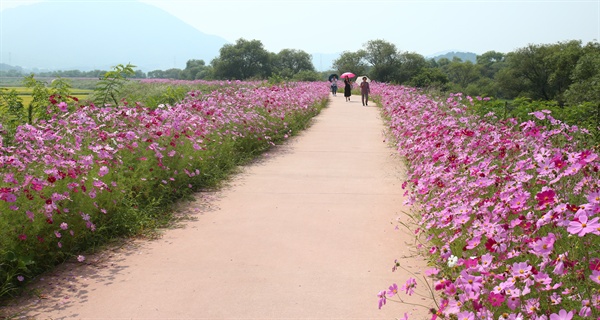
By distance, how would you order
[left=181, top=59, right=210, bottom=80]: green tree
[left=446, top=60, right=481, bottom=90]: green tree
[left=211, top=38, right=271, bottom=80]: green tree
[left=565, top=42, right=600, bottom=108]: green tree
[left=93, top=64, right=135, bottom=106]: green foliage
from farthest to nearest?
[left=181, top=59, right=210, bottom=80]: green tree, [left=446, top=60, right=481, bottom=90]: green tree, [left=211, top=38, right=271, bottom=80]: green tree, [left=565, top=42, right=600, bottom=108]: green tree, [left=93, top=64, right=135, bottom=106]: green foliage

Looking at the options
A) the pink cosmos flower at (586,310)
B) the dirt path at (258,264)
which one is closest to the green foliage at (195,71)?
the dirt path at (258,264)

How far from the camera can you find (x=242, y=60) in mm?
85625

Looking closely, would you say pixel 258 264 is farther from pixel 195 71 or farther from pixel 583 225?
pixel 195 71

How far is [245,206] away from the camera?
5562mm

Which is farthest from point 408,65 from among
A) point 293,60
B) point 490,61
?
point 490,61

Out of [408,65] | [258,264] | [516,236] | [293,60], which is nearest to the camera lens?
[516,236]

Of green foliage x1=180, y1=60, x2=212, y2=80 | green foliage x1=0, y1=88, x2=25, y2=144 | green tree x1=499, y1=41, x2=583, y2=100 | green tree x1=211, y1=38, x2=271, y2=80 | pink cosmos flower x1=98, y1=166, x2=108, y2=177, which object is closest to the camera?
pink cosmos flower x1=98, y1=166, x2=108, y2=177

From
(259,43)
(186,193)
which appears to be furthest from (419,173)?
(259,43)

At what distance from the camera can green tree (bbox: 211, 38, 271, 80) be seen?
84.0 metres

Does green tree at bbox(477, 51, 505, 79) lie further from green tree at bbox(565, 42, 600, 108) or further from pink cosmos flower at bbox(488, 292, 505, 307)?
pink cosmos flower at bbox(488, 292, 505, 307)

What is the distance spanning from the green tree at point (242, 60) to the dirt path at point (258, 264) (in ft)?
259

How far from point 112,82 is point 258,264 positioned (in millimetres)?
5787

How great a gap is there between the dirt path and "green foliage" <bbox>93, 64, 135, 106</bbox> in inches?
123

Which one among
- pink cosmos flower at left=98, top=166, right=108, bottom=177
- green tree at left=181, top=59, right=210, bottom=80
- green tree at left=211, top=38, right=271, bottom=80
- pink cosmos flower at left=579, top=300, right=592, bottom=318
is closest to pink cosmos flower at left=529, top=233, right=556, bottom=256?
pink cosmos flower at left=579, top=300, right=592, bottom=318
